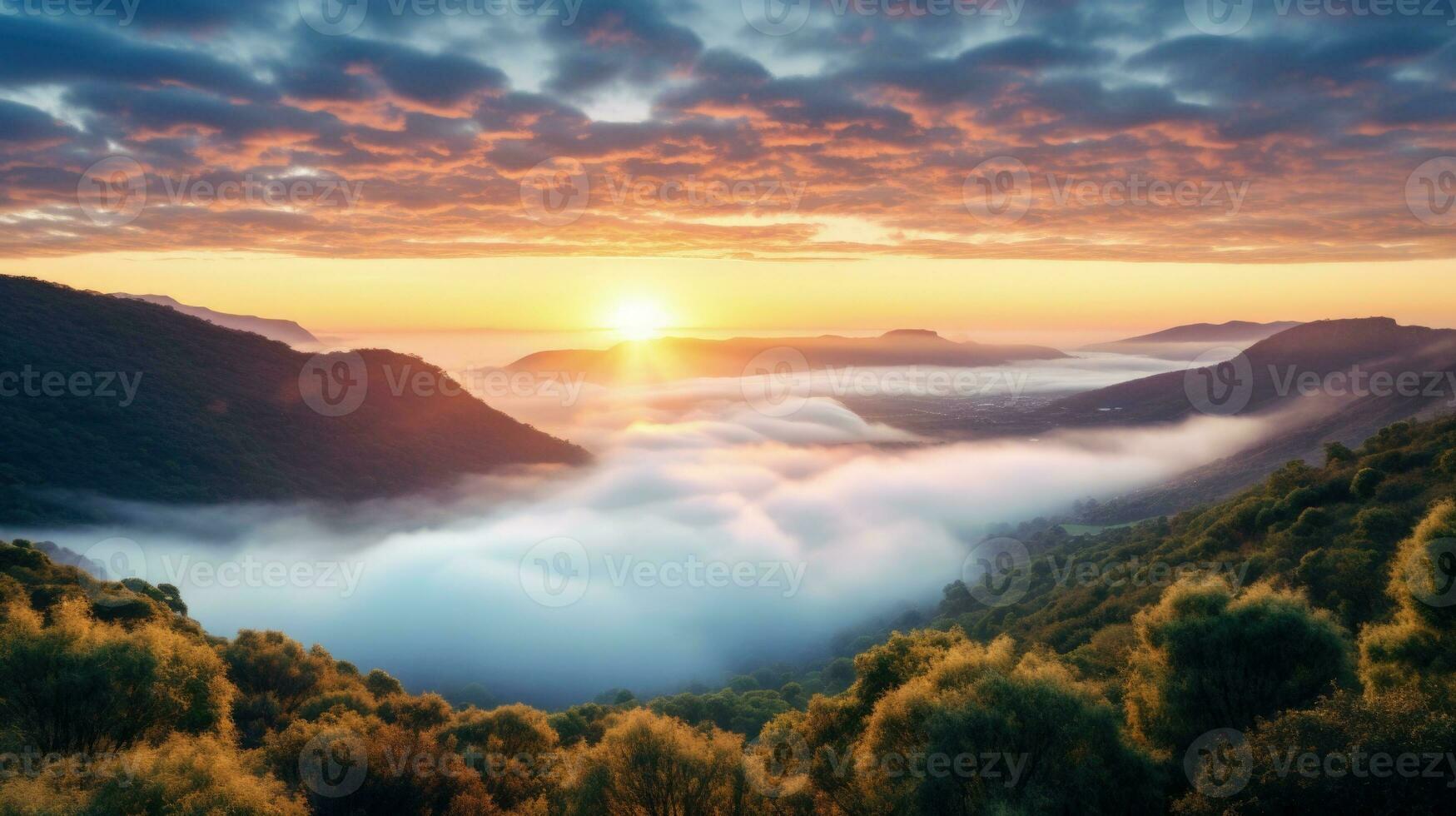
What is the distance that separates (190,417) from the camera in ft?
299

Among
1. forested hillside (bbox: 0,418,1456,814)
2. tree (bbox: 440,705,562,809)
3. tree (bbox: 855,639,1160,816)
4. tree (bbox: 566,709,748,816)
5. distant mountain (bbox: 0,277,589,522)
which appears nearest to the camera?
forested hillside (bbox: 0,418,1456,814)

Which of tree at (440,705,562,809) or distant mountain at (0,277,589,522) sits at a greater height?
distant mountain at (0,277,589,522)

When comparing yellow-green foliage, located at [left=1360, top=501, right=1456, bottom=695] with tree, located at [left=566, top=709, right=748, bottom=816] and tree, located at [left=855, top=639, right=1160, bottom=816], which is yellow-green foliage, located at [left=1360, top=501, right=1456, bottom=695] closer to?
tree, located at [left=855, top=639, right=1160, bottom=816]

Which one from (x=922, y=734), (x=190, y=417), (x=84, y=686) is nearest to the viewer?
(x=922, y=734)

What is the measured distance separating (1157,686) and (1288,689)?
335 cm

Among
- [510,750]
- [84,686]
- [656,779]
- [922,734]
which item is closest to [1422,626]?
[922,734]

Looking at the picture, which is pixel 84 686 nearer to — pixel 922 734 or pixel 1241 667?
pixel 922 734

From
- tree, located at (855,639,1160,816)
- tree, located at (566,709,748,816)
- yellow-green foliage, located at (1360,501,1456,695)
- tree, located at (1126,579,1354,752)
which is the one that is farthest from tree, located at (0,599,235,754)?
yellow-green foliage, located at (1360,501,1456,695)

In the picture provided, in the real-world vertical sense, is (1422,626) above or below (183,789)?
above

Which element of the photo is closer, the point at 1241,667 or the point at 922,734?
the point at 922,734

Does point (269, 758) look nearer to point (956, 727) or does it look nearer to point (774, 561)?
point (956, 727)

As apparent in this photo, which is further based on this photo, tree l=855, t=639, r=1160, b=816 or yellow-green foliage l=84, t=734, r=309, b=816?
tree l=855, t=639, r=1160, b=816

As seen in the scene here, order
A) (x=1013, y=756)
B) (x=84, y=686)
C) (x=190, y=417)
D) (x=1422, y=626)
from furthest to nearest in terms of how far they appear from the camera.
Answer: (x=190, y=417) < (x=1422, y=626) < (x=84, y=686) < (x=1013, y=756)

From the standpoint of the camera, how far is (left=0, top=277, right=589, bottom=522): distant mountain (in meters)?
76.2
